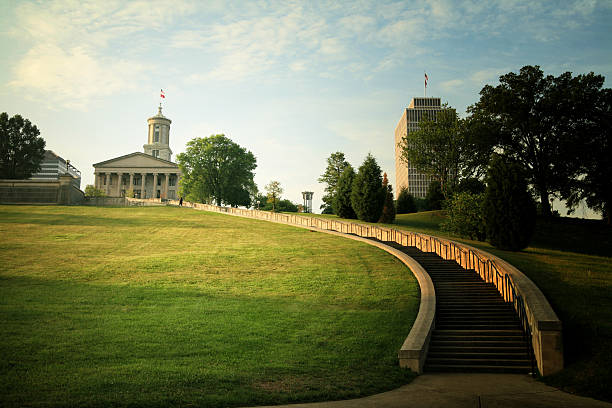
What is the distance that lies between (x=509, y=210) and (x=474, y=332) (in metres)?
15.0

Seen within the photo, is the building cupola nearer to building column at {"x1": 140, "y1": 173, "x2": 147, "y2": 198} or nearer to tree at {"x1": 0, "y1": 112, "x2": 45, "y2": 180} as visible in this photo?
building column at {"x1": 140, "y1": 173, "x2": 147, "y2": 198}

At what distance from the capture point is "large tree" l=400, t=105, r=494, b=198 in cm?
4916

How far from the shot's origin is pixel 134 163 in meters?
114

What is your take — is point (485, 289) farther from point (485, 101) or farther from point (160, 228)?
point (485, 101)

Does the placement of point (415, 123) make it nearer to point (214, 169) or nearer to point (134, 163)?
point (134, 163)

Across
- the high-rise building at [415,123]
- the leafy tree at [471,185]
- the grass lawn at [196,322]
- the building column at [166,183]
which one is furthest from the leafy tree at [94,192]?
the high-rise building at [415,123]

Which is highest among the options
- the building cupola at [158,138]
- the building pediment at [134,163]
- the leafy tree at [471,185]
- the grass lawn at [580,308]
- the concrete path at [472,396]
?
the building cupola at [158,138]

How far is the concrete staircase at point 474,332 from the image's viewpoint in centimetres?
1329

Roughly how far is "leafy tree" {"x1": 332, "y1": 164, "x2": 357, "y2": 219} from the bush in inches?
609

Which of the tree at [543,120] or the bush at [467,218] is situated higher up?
the tree at [543,120]

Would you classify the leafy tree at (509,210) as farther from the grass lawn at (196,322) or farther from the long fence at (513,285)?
the grass lawn at (196,322)

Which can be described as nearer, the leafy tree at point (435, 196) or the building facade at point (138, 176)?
the leafy tree at point (435, 196)

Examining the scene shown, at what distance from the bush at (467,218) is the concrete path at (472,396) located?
2560 cm

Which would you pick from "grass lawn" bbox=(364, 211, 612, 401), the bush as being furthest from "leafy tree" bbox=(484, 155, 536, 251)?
the bush
